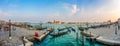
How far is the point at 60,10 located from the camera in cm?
335

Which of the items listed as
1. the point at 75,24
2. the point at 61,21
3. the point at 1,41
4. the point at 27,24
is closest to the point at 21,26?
the point at 27,24

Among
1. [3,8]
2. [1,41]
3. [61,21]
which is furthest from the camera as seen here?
[1,41]

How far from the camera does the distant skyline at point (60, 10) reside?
322 cm

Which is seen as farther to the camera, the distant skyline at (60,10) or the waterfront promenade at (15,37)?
the waterfront promenade at (15,37)

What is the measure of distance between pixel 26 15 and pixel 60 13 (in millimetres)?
569

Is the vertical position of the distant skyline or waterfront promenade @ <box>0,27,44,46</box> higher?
the distant skyline

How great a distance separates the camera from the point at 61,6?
10.9 feet

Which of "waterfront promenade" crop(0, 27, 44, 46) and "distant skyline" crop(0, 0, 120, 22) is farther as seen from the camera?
"waterfront promenade" crop(0, 27, 44, 46)

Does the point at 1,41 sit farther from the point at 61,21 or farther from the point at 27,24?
the point at 61,21

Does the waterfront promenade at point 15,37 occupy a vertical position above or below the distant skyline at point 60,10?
below

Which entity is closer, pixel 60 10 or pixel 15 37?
pixel 60 10

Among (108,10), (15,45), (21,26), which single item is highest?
(108,10)

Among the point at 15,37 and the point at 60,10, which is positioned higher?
the point at 60,10

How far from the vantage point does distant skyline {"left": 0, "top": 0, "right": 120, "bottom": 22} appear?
10.6 ft
